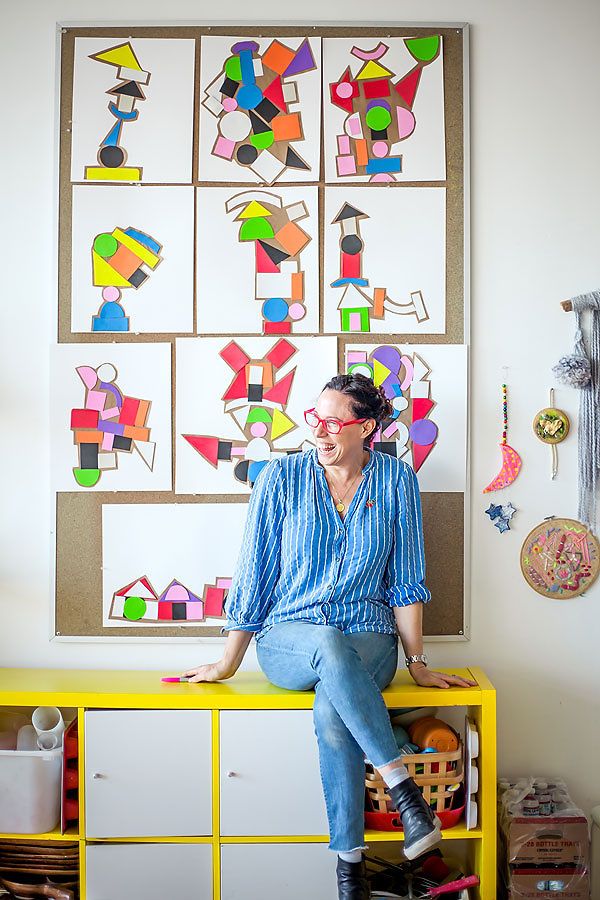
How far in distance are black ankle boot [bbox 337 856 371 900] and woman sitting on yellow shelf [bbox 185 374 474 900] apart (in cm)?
43

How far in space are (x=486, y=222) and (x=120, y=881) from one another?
6.90ft

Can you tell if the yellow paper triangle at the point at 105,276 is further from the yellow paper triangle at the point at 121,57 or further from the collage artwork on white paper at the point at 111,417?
the yellow paper triangle at the point at 121,57

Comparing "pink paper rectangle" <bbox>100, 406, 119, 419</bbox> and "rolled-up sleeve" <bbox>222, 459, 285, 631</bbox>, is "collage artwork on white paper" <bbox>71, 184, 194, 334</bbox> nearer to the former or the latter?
"pink paper rectangle" <bbox>100, 406, 119, 419</bbox>

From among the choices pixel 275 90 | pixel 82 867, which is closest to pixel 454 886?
pixel 82 867

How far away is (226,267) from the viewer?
261cm

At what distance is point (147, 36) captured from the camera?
2609 mm

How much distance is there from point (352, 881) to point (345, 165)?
1.92 meters

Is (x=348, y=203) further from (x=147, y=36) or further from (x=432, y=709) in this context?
(x=432, y=709)

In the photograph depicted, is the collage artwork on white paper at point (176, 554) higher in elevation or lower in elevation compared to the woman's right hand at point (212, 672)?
higher

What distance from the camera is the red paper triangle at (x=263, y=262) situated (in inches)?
102

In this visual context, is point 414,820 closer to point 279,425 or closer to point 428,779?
point 428,779

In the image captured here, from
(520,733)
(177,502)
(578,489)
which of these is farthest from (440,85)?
(520,733)

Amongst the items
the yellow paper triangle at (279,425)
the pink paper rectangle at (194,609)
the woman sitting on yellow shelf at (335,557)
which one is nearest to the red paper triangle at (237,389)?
the yellow paper triangle at (279,425)

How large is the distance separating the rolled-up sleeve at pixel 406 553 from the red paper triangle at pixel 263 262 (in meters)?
0.70
